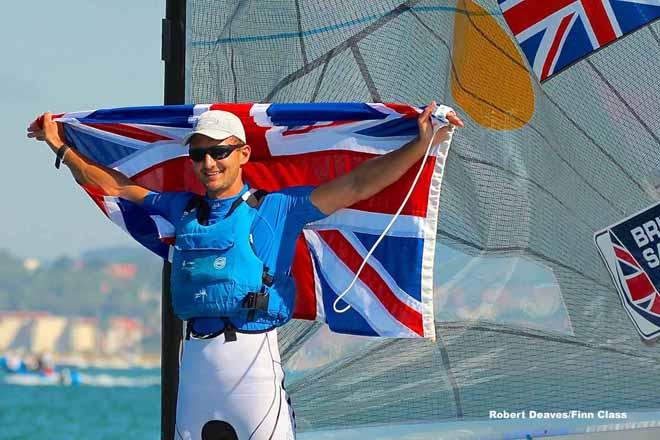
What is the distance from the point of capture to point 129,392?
3688cm

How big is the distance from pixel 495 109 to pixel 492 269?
0.43m

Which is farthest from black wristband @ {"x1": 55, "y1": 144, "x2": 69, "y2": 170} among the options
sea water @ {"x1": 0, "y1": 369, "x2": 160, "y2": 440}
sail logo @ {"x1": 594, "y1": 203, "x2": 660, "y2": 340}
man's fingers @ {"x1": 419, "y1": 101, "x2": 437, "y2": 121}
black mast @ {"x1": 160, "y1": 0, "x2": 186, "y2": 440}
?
sea water @ {"x1": 0, "y1": 369, "x2": 160, "y2": 440}

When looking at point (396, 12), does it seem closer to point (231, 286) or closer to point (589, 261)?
point (589, 261)

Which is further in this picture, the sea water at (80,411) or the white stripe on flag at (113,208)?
the sea water at (80,411)

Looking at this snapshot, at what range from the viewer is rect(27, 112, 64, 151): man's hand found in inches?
133

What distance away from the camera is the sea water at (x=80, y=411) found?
2050cm

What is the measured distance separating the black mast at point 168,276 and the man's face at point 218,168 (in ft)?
2.04

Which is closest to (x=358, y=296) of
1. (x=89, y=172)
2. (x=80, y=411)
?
(x=89, y=172)

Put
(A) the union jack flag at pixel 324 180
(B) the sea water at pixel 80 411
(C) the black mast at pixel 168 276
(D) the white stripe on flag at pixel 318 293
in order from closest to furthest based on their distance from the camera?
(A) the union jack flag at pixel 324 180 < (D) the white stripe on flag at pixel 318 293 < (C) the black mast at pixel 168 276 < (B) the sea water at pixel 80 411

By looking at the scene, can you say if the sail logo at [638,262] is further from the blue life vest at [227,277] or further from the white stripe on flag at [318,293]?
the blue life vest at [227,277]

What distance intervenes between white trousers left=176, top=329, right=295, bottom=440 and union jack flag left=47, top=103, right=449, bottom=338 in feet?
1.24

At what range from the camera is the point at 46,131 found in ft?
11.1

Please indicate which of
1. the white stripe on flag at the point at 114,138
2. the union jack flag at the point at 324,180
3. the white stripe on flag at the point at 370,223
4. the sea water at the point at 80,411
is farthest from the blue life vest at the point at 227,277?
the sea water at the point at 80,411

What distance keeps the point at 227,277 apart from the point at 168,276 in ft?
2.42
